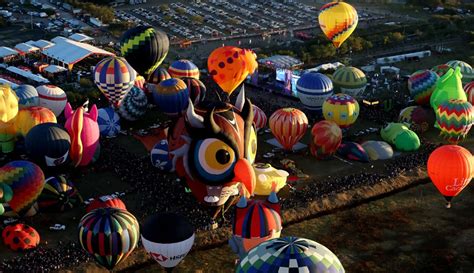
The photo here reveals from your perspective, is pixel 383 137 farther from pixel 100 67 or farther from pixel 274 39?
pixel 274 39

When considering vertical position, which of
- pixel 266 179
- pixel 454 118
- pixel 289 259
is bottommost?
pixel 266 179

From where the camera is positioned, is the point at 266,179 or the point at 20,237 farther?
the point at 266,179

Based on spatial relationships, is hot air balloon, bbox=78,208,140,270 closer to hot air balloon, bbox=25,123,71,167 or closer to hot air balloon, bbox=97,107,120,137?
hot air balloon, bbox=25,123,71,167

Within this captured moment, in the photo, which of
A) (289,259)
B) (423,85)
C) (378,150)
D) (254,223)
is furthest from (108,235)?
(423,85)

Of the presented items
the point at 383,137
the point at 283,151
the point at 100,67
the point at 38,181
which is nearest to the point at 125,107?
the point at 100,67

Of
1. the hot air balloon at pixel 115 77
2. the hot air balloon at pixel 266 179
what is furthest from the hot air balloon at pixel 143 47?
the hot air balloon at pixel 266 179

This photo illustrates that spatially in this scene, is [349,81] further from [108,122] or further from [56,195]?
[56,195]
